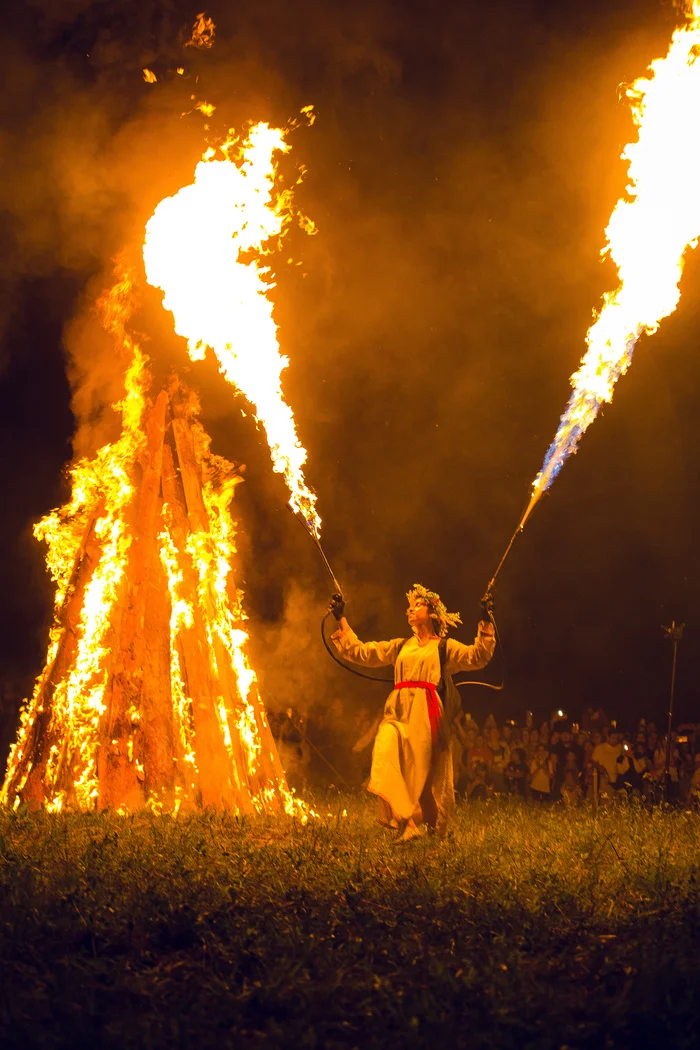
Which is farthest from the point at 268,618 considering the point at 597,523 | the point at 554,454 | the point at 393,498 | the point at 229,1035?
the point at 229,1035

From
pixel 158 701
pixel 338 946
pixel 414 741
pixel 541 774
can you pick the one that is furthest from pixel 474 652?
pixel 541 774

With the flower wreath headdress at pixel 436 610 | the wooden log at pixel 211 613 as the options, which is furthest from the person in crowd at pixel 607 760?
the wooden log at pixel 211 613

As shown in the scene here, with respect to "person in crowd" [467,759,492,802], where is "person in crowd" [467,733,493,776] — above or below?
above

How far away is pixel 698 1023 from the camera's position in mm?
3787

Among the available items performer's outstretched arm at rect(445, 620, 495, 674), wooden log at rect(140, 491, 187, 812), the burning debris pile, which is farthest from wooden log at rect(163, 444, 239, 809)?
performer's outstretched arm at rect(445, 620, 495, 674)

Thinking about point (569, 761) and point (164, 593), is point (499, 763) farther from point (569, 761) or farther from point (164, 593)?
point (164, 593)

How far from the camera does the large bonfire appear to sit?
27.5 feet

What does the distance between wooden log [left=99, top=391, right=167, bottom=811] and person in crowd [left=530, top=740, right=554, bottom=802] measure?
224 inches

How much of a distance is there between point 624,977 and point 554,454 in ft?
15.8

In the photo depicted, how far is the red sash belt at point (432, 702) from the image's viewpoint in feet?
26.3

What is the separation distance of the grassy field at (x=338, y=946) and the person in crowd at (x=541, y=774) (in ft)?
19.3

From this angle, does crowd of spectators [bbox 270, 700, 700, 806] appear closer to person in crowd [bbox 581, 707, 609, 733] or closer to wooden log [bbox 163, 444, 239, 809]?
person in crowd [bbox 581, 707, 609, 733]

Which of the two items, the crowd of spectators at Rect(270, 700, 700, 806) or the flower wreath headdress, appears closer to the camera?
the flower wreath headdress

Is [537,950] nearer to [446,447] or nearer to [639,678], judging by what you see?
[446,447]
